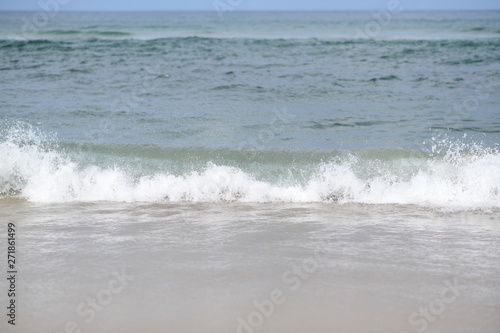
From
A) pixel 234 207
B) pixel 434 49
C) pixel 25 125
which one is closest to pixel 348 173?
pixel 234 207

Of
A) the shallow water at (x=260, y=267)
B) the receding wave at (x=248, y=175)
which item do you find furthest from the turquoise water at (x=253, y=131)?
the shallow water at (x=260, y=267)

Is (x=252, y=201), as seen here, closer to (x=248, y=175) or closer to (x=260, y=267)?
(x=248, y=175)

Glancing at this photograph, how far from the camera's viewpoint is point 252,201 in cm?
717

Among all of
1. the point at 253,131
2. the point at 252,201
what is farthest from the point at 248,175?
the point at 253,131

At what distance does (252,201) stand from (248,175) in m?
0.70

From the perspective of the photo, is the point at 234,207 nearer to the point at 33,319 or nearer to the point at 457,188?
the point at 457,188

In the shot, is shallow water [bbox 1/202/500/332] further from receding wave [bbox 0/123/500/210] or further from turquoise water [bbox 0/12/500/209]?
turquoise water [bbox 0/12/500/209]

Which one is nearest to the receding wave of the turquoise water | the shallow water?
the turquoise water

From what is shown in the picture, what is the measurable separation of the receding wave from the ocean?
31mm

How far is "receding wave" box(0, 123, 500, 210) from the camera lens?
7.19 metres

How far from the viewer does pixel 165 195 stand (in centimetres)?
735

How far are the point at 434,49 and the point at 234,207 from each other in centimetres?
1823

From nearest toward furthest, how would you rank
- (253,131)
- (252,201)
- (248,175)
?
1. (252,201)
2. (248,175)
3. (253,131)

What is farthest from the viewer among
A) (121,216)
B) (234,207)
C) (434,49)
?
(434,49)
